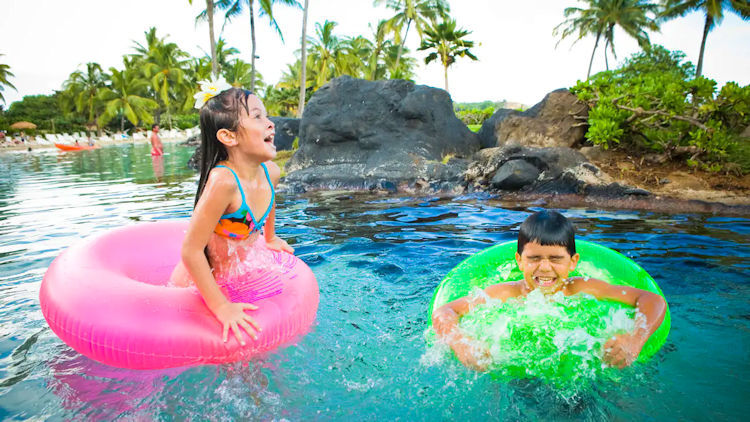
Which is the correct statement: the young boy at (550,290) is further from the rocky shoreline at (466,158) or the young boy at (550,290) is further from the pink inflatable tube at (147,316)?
the rocky shoreline at (466,158)

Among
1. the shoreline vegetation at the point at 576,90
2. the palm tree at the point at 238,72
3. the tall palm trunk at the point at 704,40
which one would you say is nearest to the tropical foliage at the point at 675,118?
the shoreline vegetation at the point at 576,90

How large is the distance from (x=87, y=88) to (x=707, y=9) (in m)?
45.5

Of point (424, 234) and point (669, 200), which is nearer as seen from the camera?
point (424, 234)

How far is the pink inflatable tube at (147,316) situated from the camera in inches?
86.9

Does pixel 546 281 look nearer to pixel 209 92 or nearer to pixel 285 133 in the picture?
pixel 209 92

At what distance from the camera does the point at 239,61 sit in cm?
3912

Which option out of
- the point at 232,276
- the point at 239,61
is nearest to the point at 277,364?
the point at 232,276

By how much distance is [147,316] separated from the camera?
2244mm

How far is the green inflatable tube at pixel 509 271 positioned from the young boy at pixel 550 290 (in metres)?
0.13

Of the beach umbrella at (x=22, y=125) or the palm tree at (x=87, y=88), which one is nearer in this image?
the beach umbrella at (x=22, y=125)

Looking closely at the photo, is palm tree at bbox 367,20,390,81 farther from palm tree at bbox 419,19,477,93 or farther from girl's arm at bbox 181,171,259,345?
girl's arm at bbox 181,171,259,345

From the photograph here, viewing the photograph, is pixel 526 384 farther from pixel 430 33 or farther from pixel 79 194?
pixel 430 33

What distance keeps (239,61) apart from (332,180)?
33.9m

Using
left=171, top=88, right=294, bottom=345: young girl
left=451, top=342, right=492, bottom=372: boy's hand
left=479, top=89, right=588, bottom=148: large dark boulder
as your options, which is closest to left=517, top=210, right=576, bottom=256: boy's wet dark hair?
left=451, top=342, right=492, bottom=372: boy's hand
